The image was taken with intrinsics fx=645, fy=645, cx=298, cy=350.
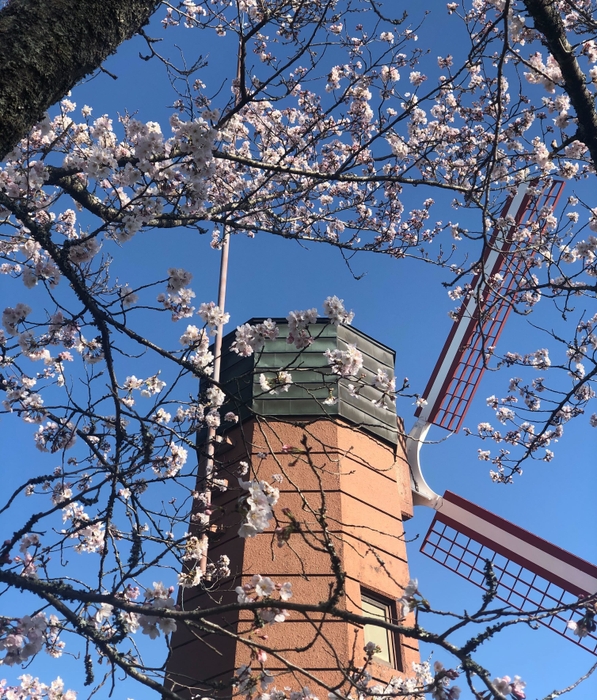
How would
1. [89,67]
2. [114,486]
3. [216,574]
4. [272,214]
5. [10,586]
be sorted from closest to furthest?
1. [89,67]
2. [10,586]
3. [114,486]
4. [272,214]
5. [216,574]

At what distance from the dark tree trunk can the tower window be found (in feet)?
20.8

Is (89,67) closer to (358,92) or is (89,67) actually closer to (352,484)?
(358,92)

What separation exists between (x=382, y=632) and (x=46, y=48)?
698 cm

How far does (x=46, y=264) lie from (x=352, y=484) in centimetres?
483

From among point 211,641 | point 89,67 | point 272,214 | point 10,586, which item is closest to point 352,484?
point 211,641

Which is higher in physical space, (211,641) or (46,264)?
(46,264)

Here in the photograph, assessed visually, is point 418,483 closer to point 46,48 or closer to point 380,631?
point 380,631

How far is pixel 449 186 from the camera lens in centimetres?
487

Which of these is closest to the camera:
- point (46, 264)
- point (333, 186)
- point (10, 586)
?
point (10, 586)

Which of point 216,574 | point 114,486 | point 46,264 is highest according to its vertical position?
point 46,264

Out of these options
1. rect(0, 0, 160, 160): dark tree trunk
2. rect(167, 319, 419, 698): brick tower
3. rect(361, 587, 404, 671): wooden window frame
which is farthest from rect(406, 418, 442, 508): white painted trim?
rect(0, 0, 160, 160): dark tree trunk

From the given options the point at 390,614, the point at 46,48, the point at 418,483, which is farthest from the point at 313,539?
the point at 46,48

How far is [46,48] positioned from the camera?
240 centimetres

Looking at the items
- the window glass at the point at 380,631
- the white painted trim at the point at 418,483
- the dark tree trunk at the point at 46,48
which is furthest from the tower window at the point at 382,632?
the dark tree trunk at the point at 46,48
